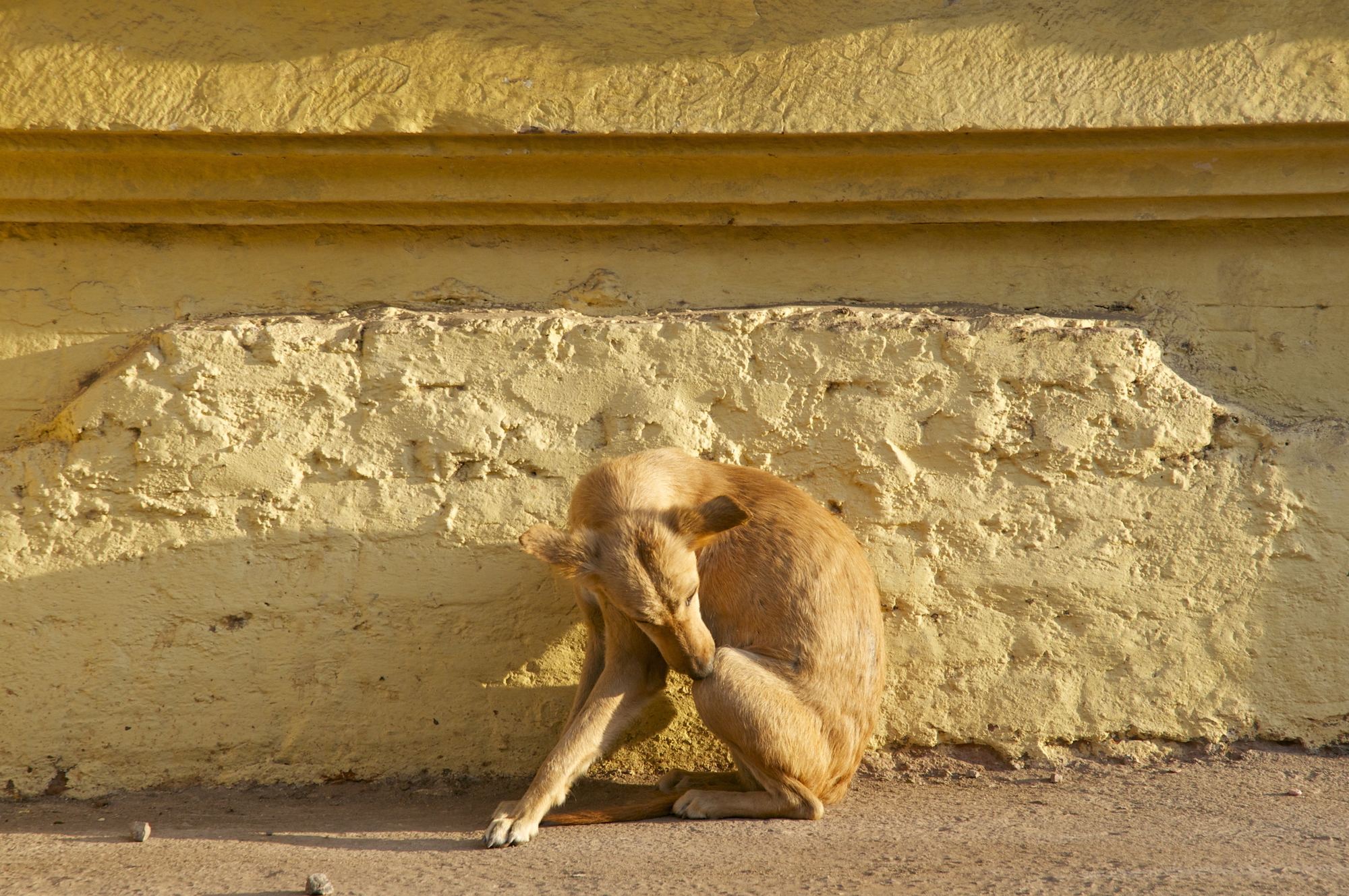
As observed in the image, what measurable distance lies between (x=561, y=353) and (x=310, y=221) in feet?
3.64

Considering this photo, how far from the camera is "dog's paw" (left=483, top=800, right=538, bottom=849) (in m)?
2.82

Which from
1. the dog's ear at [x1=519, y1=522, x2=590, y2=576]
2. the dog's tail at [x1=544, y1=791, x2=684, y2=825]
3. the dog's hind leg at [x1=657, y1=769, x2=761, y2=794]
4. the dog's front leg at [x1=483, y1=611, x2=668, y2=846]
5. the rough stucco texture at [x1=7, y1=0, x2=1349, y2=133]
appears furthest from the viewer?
the rough stucco texture at [x1=7, y1=0, x2=1349, y2=133]

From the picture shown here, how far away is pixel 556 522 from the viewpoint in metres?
3.47

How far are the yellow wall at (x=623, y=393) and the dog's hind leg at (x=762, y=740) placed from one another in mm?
488

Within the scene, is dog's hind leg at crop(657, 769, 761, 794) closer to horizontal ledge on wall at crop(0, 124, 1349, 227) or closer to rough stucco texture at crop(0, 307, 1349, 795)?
rough stucco texture at crop(0, 307, 1349, 795)

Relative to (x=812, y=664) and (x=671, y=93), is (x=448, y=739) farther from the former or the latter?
(x=671, y=93)

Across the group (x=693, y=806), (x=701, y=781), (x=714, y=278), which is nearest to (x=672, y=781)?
(x=701, y=781)

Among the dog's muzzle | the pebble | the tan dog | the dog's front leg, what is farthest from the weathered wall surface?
the pebble

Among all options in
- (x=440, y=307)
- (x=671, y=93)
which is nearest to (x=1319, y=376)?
(x=671, y=93)

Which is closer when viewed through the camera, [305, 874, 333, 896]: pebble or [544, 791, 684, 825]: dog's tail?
[305, 874, 333, 896]: pebble

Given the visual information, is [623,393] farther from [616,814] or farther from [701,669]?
[616,814]

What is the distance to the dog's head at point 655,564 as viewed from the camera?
9.26 ft

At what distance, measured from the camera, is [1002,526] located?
345 cm

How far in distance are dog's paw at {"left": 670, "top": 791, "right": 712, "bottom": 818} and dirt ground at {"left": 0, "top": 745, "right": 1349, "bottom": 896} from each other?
4 cm
